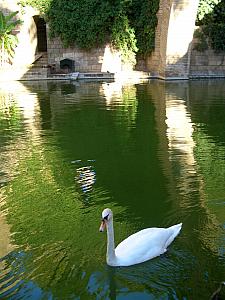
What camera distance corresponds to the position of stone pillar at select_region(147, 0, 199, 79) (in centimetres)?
2194

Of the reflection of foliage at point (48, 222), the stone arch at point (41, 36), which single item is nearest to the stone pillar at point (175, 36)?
the stone arch at point (41, 36)

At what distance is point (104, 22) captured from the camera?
2448 cm

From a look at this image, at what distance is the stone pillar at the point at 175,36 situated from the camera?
21.9m

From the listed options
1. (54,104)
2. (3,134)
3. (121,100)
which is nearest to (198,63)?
(121,100)

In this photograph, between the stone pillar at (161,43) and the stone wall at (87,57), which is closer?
the stone pillar at (161,43)

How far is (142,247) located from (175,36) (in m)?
19.2

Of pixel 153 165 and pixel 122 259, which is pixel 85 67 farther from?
pixel 122 259

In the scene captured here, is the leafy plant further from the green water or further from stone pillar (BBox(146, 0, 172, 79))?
the green water

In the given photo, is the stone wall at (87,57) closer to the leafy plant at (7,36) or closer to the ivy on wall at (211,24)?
the leafy plant at (7,36)

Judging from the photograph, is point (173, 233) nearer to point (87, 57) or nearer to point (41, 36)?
point (87, 57)

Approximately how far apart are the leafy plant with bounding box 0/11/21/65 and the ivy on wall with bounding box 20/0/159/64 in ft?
4.01

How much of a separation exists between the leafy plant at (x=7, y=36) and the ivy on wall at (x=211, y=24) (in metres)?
9.55

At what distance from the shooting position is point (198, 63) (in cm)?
2414

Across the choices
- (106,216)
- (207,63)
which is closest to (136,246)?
(106,216)
